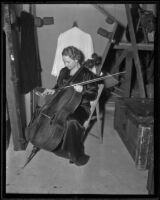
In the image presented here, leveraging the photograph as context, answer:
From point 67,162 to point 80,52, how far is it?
901mm

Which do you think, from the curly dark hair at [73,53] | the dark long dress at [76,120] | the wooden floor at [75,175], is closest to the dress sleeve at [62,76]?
the dark long dress at [76,120]

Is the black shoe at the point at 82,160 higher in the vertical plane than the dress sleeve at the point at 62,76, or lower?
lower

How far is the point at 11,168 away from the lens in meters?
1.85

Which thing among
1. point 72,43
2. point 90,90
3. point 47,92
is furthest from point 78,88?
point 72,43

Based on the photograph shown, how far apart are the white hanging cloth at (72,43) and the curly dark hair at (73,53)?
30 mm

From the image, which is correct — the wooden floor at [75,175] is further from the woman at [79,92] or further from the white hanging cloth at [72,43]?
the white hanging cloth at [72,43]

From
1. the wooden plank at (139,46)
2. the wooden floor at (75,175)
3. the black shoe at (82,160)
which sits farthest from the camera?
the wooden plank at (139,46)

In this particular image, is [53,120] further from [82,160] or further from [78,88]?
[82,160]

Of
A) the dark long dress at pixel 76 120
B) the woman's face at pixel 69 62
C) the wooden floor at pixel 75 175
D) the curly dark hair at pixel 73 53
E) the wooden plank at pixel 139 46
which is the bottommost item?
the wooden floor at pixel 75 175

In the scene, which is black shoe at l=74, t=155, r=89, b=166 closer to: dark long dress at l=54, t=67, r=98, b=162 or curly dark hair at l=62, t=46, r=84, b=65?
dark long dress at l=54, t=67, r=98, b=162

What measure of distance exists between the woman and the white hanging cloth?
0.04 meters

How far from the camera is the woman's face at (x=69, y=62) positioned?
180 cm

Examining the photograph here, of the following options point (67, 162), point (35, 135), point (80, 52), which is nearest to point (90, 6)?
point (80, 52)

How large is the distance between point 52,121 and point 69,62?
0.46 meters
